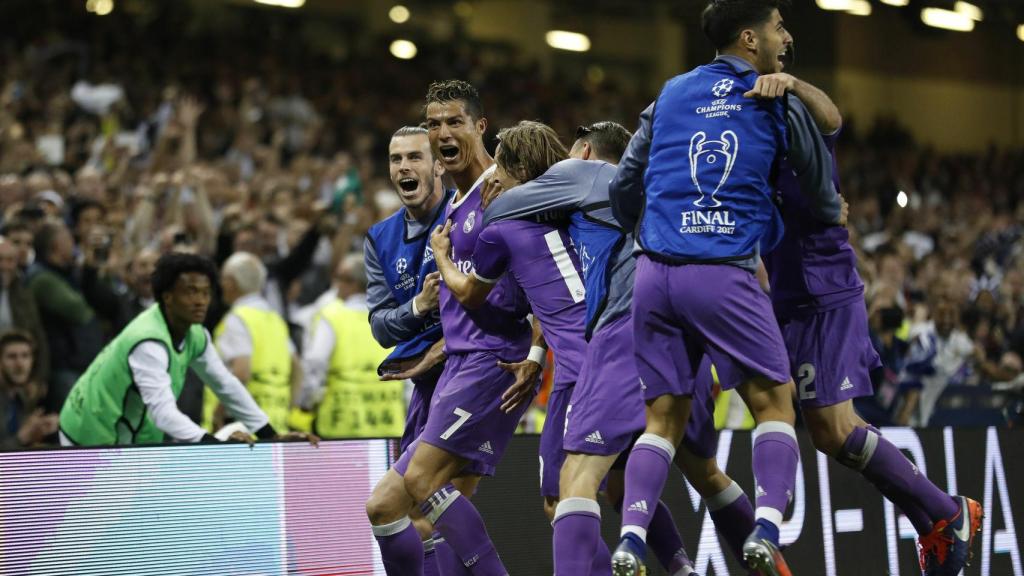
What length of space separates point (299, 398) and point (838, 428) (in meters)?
5.76

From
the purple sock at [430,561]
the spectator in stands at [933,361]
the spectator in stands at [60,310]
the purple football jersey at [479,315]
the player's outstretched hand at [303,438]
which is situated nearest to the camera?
the purple football jersey at [479,315]

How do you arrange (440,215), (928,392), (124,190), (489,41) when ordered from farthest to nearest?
(489,41)
(124,190)
(928,392)
(440,215)

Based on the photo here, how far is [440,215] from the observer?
682 cm

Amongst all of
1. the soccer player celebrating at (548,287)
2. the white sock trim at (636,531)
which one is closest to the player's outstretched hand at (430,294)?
the soccer player celebrating at (548,287)

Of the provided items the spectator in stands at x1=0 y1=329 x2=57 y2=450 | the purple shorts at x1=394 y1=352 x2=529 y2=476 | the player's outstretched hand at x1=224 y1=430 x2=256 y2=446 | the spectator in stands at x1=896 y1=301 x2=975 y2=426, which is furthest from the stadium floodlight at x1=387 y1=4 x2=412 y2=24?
the purple shorts at x1=394 y1=352 x2=529 y2=476

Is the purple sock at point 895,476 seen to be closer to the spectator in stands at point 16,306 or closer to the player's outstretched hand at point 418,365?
the player's outstretched hand at point 418,365

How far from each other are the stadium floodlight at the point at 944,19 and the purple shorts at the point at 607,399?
1523 cm

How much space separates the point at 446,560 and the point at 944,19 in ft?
59.8

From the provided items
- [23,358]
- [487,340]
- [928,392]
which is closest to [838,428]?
[487,340]

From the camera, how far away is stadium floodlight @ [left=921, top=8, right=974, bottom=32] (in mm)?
20003

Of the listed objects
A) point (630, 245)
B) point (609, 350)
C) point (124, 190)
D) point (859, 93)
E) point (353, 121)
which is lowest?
point (609, 350)

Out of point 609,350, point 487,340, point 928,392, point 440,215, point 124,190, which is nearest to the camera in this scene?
point 609,350

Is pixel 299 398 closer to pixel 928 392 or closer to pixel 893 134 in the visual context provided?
pixel 928 392

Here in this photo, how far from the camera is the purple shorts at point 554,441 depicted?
5.92m
